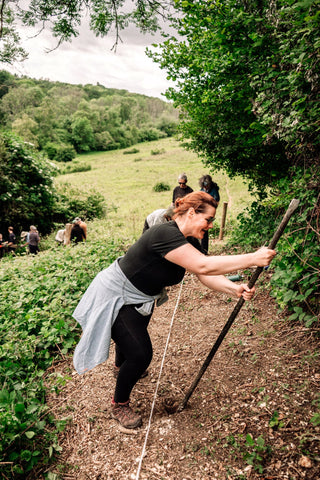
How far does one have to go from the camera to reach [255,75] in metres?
3.70

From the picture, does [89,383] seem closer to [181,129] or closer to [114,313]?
[114,313]

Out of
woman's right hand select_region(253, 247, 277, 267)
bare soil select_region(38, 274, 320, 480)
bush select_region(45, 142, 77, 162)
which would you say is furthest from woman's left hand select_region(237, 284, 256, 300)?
bush select_region(45, 142, 77, 162)

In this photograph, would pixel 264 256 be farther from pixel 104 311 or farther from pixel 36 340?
pixel 36 340

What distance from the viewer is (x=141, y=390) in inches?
135

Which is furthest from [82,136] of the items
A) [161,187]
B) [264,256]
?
[264,256]

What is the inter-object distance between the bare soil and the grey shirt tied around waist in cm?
90

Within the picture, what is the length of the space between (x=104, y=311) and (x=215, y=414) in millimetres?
1576

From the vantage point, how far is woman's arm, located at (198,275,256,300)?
236cm

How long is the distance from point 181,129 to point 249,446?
22.5 ft

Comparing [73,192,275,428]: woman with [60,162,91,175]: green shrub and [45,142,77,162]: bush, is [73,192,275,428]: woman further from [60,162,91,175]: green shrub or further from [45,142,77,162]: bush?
[45,142,77,162]: bush

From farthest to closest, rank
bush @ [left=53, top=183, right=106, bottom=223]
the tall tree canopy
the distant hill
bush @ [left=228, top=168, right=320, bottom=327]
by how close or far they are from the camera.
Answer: the distant hill, bush @ [left=53, top=183, right=106, bottom=223], bush @ [left=228, top=168, right=320, bottom=327], the tall tree canopy

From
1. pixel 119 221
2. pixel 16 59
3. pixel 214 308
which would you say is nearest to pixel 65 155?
pixel 119 221

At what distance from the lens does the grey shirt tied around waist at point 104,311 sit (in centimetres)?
254

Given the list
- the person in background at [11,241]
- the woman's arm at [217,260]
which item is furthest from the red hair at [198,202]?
the person in background at [11,241]
